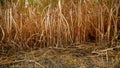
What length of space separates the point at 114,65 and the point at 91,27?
0.50 meters

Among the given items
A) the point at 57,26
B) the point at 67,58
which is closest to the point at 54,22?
the point at 57,26

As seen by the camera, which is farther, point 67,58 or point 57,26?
point 57,26

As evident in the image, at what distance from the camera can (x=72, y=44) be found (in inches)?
74.6

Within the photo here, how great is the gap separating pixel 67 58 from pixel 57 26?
1.06 feet

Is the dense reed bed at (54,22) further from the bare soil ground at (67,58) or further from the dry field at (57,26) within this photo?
the bare soil ground at (67,58)

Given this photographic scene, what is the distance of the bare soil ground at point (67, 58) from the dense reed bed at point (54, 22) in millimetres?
106

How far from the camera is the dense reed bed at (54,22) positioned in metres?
1.87

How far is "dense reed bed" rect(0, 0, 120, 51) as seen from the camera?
6.12 ft

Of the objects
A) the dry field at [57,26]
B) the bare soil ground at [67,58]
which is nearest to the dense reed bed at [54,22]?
the dry field at [57,26]

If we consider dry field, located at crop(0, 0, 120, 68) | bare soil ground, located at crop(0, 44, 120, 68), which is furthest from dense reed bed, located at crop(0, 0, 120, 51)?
bare soil ground, located at crop(0, 44, 120, 68)

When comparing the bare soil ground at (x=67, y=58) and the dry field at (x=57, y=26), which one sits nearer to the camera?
the bare soil ground at (x=67, y=58)

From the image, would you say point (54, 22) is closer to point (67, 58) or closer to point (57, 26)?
point (57, 26)

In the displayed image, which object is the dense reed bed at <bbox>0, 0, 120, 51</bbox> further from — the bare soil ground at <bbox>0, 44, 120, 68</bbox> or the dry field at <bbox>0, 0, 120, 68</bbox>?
the bare soil ground at <bbox>0, 44, 120, 68</bbox>

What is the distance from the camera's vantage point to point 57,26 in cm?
188
